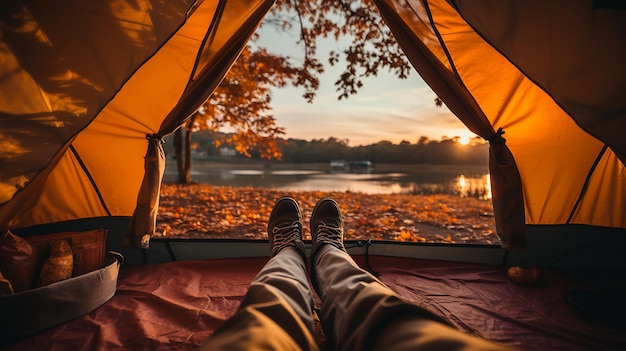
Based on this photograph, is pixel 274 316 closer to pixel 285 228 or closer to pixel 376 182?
pixel 285 228

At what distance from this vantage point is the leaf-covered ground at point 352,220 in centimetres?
304

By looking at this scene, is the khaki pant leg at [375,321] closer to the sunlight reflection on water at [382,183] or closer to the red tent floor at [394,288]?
the red tent floor at [394,288]

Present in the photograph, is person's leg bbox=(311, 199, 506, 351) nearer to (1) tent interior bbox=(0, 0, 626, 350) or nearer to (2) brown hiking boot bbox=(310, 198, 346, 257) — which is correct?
(2) brown hiking boot bbox=(310, 198, 346, 257)

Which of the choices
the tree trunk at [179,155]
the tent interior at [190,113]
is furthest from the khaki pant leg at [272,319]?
the tree trunk at [179,155]

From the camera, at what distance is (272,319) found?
0.84 m

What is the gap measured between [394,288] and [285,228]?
0.98 metres

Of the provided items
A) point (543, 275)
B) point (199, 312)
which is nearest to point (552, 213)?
point (543, 275)

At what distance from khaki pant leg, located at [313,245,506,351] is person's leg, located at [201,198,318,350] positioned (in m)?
0.12

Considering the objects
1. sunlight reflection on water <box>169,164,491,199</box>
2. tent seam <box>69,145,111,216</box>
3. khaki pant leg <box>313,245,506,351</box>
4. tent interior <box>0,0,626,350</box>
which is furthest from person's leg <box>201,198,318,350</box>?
sunlight reflection on water <box>169,164,491,199</box>

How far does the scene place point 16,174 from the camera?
4.43 ft

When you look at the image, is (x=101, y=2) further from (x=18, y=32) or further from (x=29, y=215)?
(x=29, y=215)

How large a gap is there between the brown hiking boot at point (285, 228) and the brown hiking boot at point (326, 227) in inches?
4.6

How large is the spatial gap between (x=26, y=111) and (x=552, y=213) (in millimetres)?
3773

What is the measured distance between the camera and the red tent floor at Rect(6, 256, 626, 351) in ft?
4.42
